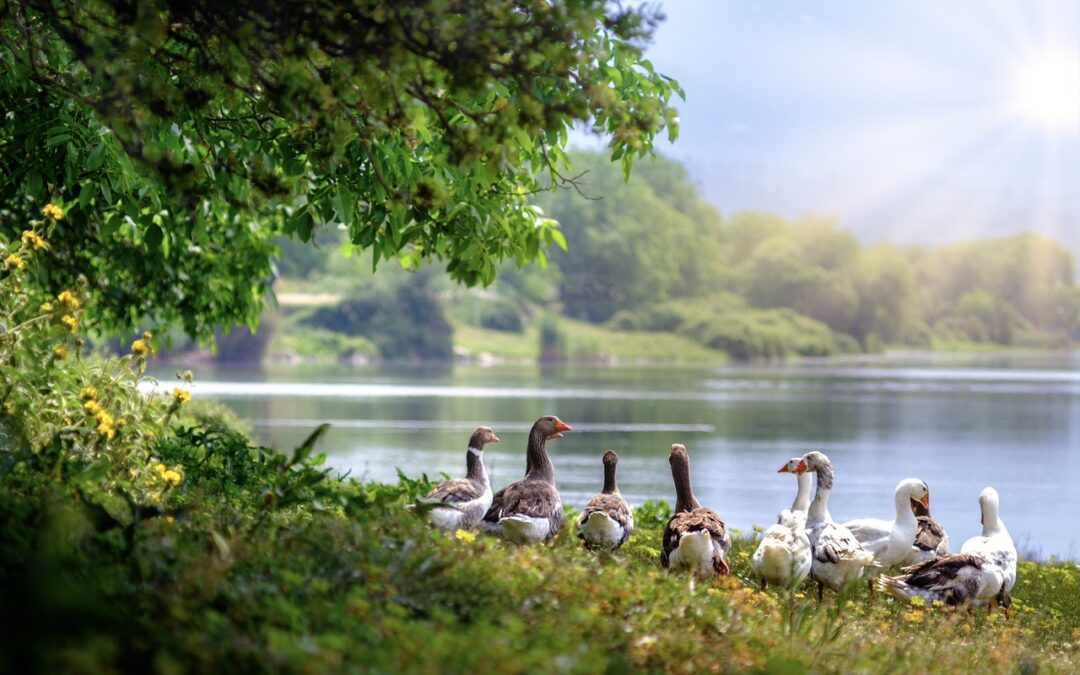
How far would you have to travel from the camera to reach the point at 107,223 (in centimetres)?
1245

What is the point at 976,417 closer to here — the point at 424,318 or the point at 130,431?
the point at 130,431

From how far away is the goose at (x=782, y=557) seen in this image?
9523 millimetres

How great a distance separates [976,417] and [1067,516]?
70.0 ft

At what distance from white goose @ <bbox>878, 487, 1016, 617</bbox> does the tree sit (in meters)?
4.25

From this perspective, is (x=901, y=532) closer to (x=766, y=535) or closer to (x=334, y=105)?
(x=766, y=535)

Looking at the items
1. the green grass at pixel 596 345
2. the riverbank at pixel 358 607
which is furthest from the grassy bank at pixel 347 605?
the green grass at pixel 596 345

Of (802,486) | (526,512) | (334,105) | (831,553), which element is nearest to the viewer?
(334,105)

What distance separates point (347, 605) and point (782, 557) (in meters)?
5.24

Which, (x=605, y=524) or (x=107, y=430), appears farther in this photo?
(x=605, y=524)

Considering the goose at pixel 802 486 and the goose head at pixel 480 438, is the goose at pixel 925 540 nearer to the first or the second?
the goose at pixel 802 486

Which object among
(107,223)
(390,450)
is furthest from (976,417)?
(107,223)

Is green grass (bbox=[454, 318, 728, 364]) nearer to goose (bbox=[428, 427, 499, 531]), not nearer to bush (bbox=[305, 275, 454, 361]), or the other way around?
bush (bbox=[305, 275, 454, 361])

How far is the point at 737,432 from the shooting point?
1459 inches

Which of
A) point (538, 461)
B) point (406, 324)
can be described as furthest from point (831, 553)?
point (406, 324)
